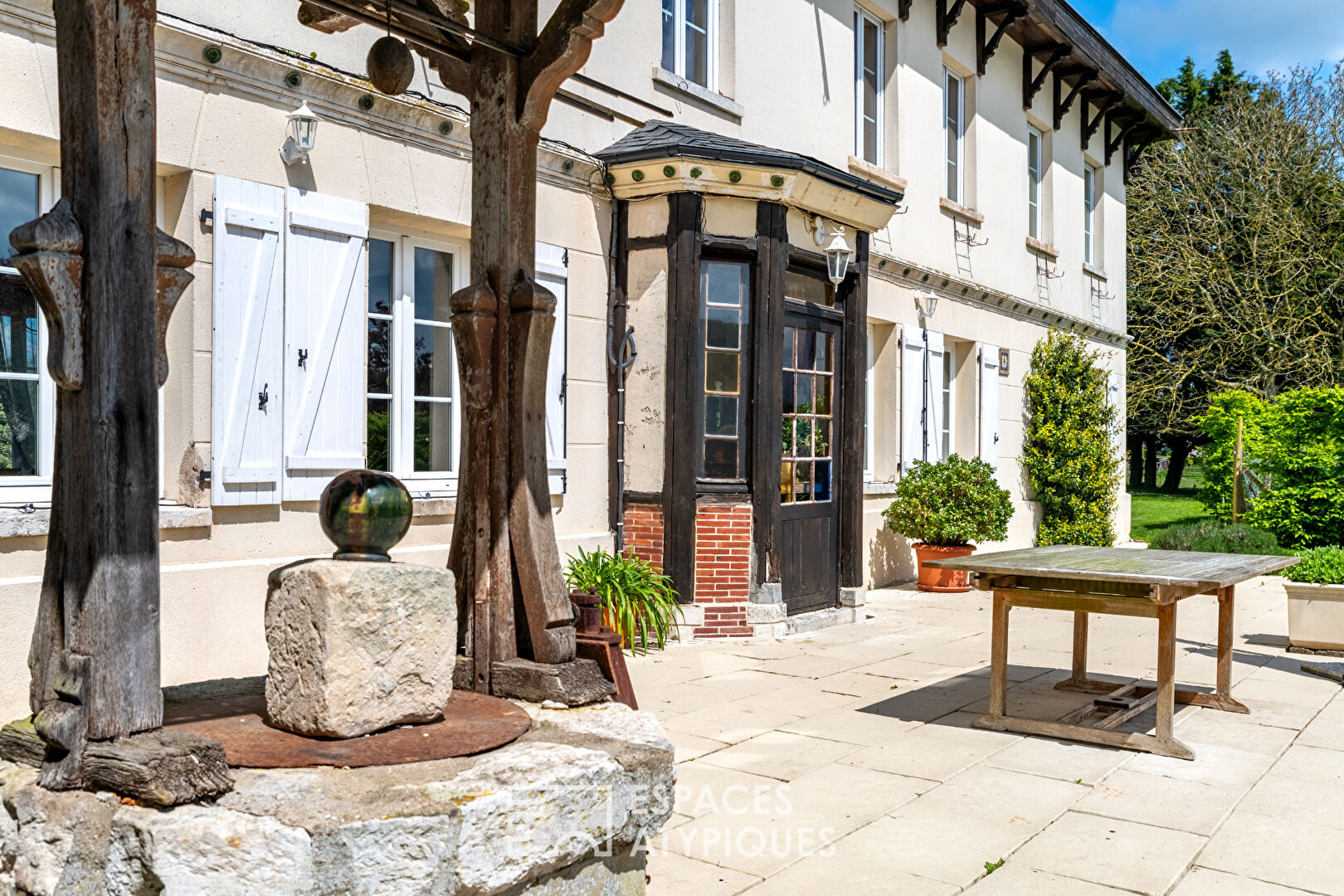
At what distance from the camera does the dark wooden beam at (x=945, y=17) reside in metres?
11.8

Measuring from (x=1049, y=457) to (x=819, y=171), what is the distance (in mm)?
7215

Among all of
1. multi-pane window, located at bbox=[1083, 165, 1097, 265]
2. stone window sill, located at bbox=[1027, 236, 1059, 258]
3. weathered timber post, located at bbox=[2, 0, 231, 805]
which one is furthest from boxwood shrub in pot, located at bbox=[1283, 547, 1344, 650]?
multi-pane window, located at bbox=[1083, 165, 1097, 265]

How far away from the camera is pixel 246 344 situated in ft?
18.7

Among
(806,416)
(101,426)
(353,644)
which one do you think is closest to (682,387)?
(806,416)

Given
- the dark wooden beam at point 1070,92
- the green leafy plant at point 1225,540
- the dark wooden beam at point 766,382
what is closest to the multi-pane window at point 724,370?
the dark wooden beam at point 766,382

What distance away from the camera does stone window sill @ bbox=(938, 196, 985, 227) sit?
1198cm

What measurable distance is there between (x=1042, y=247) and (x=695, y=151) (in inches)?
324

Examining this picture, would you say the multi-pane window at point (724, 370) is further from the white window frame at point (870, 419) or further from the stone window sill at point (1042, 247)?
the stone window sill at point (1042, 247)

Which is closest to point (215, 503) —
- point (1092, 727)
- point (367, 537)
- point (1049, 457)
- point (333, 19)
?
point (333, 19)

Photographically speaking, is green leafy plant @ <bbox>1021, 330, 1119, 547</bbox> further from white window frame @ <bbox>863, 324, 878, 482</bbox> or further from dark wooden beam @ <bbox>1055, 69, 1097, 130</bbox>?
white window frame @ <bbox>863, 324, 878, 482</bbox>

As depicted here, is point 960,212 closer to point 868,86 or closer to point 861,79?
point 868,86

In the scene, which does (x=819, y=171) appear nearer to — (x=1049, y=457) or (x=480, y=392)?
(x=480, y=392)

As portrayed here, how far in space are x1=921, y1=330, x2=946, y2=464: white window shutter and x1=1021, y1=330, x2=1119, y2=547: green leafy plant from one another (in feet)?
7.92

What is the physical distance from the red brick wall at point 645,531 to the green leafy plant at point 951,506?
3584 mm
